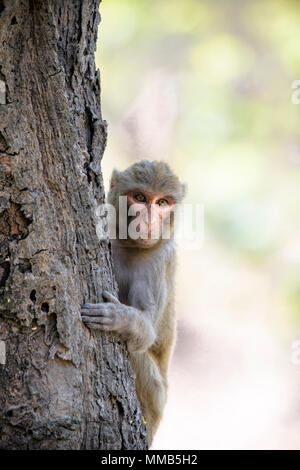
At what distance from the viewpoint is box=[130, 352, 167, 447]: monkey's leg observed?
513cm

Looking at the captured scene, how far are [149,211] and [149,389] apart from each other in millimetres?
1599

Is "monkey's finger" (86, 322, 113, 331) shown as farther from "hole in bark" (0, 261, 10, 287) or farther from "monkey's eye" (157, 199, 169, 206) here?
"monkey's eye" (157, 199, 169, 206)

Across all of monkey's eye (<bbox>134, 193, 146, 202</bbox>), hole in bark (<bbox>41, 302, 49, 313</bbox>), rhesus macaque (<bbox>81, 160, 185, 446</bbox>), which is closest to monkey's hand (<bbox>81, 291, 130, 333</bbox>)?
hole in bark (<bbox>41, 302, 49, 313</bbox>)

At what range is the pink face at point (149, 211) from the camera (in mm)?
4949

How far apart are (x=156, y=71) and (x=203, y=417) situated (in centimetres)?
574

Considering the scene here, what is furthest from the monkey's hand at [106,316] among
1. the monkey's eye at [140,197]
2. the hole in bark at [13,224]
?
the monkey's eye at [140,197]

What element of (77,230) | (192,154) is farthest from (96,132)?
(192,154)

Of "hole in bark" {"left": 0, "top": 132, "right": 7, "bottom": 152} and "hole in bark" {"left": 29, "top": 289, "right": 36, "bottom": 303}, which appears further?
"hole in bark" {"left": 29, "top": 289, "right": 36, "bottom": 303}

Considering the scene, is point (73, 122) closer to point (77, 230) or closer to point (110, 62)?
point (77, 230)

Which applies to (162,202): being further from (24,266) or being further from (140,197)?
(24,266)

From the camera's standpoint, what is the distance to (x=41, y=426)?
10.5ft

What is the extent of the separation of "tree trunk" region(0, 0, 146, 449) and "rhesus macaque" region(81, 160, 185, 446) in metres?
1.21

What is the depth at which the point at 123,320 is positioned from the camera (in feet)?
12.9

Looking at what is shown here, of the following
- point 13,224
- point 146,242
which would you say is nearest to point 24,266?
point 13,224
